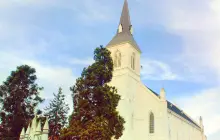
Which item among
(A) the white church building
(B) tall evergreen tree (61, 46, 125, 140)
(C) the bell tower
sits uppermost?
(C) the bell tower

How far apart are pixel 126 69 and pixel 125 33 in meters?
7.55

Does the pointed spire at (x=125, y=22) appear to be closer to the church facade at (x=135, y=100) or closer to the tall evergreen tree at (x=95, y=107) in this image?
the church facade at (x=135, y=100)

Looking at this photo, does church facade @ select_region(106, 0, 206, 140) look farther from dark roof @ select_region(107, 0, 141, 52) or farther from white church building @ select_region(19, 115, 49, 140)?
white church building @ select_region(19, 115, 49, 140)

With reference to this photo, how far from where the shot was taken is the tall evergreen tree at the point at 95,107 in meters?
25.2

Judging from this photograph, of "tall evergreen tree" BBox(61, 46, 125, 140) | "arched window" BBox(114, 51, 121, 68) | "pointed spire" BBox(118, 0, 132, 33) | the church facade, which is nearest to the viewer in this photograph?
"tall evergreen tree" BBox(61, 46, 125, 140)

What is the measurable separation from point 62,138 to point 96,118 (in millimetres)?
3660

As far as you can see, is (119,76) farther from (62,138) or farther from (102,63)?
(62,138)

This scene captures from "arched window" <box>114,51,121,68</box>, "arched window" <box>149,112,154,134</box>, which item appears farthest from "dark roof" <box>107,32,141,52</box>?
"arched window" <box>149,112,154,134</box>

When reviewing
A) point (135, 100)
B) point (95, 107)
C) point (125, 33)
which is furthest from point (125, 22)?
point (95, 107)

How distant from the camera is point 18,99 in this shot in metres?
38.8

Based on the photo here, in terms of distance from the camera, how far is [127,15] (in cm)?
5366

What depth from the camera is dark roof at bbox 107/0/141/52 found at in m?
50.2

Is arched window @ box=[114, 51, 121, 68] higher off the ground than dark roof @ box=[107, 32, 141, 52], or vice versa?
dark roof @ box=[107, 32, 141, 52]

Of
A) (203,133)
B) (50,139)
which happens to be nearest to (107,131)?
(50,139)
